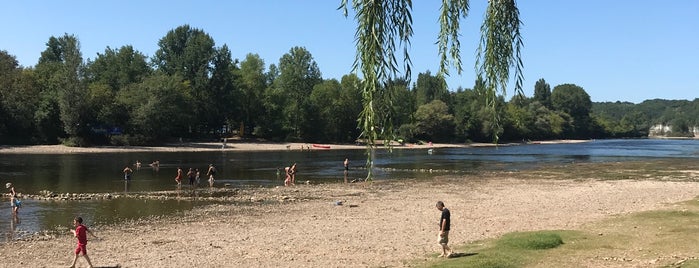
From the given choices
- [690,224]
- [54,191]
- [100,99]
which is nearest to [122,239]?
[54,191]

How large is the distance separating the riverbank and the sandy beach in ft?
0.15

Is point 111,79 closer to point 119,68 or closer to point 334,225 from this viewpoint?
point 119,68

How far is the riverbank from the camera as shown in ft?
60.7

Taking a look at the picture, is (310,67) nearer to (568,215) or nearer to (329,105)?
(329,105)

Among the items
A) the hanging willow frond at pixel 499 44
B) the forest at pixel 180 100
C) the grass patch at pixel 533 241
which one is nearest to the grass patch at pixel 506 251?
the grass patch at pixel 533 241

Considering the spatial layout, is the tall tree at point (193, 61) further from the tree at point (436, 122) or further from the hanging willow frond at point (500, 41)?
the hanging willow frond at point (500, 41)

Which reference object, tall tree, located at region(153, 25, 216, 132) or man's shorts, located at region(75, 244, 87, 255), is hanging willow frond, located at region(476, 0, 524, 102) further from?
tall tree, located at region(153, 25, 216, 132)

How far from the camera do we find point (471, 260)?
15477 millimetres

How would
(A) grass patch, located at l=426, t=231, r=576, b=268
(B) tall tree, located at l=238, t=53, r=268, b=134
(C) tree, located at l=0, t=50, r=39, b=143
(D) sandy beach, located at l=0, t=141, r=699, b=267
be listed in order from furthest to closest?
1. (B) tall tree, located at l=238, t=53, r=268, b=134
2. (C) tree, located at l=0, t=50, r=39, b=143
3. (D) sandy beach, located at l=0, t=141, r=699, b=267
4. (A) grass patch, located at l=426, t=231, r=576, b=268

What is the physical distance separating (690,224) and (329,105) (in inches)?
4557

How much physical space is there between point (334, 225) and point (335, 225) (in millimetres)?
47

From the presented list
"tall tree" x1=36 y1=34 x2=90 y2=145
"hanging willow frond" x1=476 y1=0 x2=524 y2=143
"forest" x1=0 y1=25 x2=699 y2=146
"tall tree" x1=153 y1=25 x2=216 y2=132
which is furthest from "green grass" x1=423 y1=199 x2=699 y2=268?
"tall tree" x1=153 y1=25 x2=216 y2=132

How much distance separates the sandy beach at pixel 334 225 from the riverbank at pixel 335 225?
0.05m

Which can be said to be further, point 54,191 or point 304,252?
point 54,191
